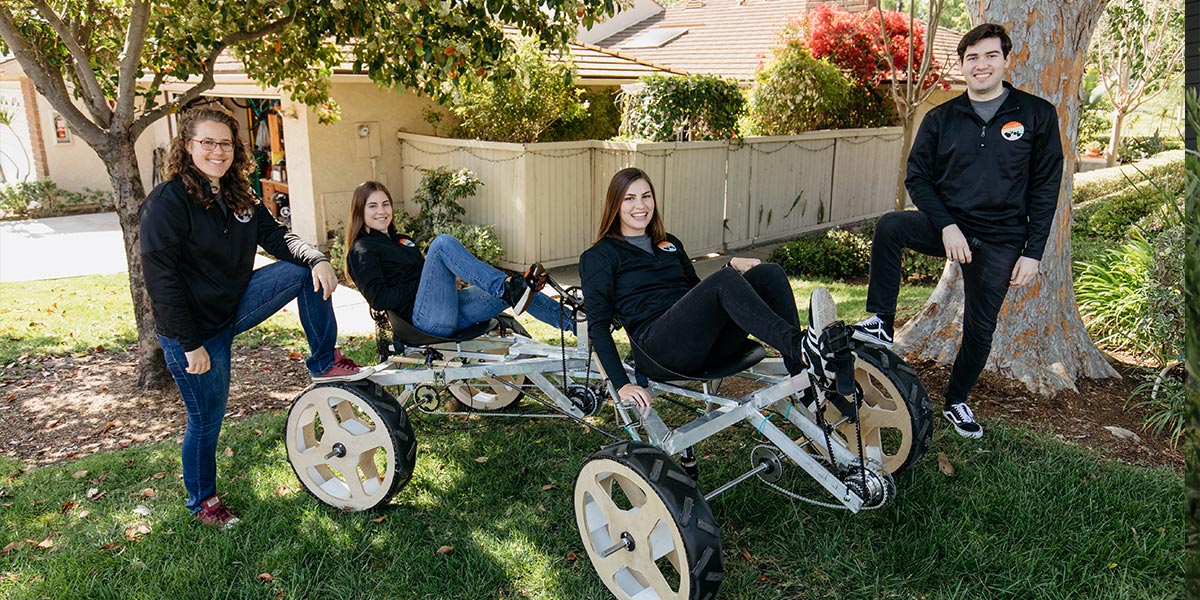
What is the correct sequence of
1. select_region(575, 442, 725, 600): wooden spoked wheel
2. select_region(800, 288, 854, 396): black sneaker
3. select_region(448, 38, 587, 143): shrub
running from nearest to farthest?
select_region(575, 442, 725, 600): wooden spoked wheel < select_region(800, 288, 854, 396): black sneaker < select_region(448, 38, 587, 143): shrub

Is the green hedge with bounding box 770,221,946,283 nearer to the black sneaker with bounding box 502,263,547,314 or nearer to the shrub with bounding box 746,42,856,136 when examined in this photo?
the shrub with bounding box 746,42,856,136

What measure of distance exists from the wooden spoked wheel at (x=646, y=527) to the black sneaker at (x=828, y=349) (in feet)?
2.11

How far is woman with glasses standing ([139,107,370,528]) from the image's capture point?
12.2 ft

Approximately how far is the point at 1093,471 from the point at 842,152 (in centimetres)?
1094

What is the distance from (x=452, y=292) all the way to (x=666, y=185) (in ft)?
23.3

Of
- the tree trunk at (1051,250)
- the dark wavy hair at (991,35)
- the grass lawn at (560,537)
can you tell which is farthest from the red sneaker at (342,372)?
the tree trunk at (1051,250)

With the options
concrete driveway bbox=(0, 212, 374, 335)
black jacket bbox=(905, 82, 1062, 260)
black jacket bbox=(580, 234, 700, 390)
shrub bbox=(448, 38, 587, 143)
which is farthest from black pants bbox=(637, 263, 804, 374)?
shrub bbox=(448, 38, 587, 143)

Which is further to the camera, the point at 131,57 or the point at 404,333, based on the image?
the point at 131,57

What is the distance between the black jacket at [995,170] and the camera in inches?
157

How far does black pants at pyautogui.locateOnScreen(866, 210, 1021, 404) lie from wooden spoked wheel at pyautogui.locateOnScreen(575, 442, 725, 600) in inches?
63.8

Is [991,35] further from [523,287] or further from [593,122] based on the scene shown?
[593,122]

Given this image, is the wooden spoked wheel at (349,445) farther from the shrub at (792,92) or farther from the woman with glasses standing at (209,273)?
the shrub at (792,92)

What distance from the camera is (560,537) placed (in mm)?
3908

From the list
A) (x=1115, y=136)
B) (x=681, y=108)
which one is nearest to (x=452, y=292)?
(x=681, y=108)
